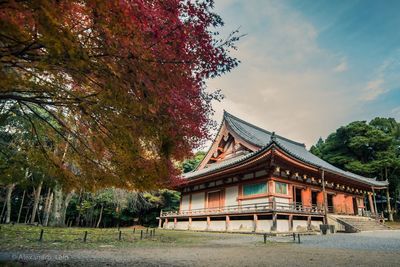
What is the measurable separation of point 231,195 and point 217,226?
2422 millimetres

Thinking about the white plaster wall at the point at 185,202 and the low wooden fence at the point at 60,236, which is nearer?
the low wooden fence at the point at 60,236

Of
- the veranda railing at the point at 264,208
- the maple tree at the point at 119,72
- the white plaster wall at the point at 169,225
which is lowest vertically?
the white plaster wall at the point at 169,225

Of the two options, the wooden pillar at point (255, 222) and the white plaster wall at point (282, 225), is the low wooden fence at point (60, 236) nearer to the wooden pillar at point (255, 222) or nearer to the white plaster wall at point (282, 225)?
the wooden pillar at point (255, 222)

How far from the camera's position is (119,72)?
3.10 m

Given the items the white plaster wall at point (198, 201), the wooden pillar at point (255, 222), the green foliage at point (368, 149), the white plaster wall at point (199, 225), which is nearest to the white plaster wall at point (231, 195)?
the white plaster wall at point (199, 225)

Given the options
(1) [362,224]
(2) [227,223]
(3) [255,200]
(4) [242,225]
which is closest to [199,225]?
(2) [227,223]

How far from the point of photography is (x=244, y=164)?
54.5 ft

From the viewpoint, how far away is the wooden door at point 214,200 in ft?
67.3

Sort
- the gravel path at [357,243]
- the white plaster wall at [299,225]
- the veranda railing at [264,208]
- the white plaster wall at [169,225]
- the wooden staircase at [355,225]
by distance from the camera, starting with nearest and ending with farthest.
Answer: the gravel path at [357,243]
the veranda railing at [264,208]
the white plaster wall at [299,225]
the wooden staircase at [355,225]
the white plaster wall at [169,225]

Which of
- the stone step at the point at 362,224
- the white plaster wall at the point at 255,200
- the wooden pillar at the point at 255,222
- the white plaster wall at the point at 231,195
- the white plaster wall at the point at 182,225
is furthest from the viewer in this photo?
the white plaster wall at the point at 182,225

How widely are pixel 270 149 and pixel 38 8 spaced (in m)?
13.9

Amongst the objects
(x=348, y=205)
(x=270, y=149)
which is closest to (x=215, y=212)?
(x=270, y=149)

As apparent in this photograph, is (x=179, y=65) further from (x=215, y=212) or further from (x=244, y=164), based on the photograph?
(x=215, y=212)

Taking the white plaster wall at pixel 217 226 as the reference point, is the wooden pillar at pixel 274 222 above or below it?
above
